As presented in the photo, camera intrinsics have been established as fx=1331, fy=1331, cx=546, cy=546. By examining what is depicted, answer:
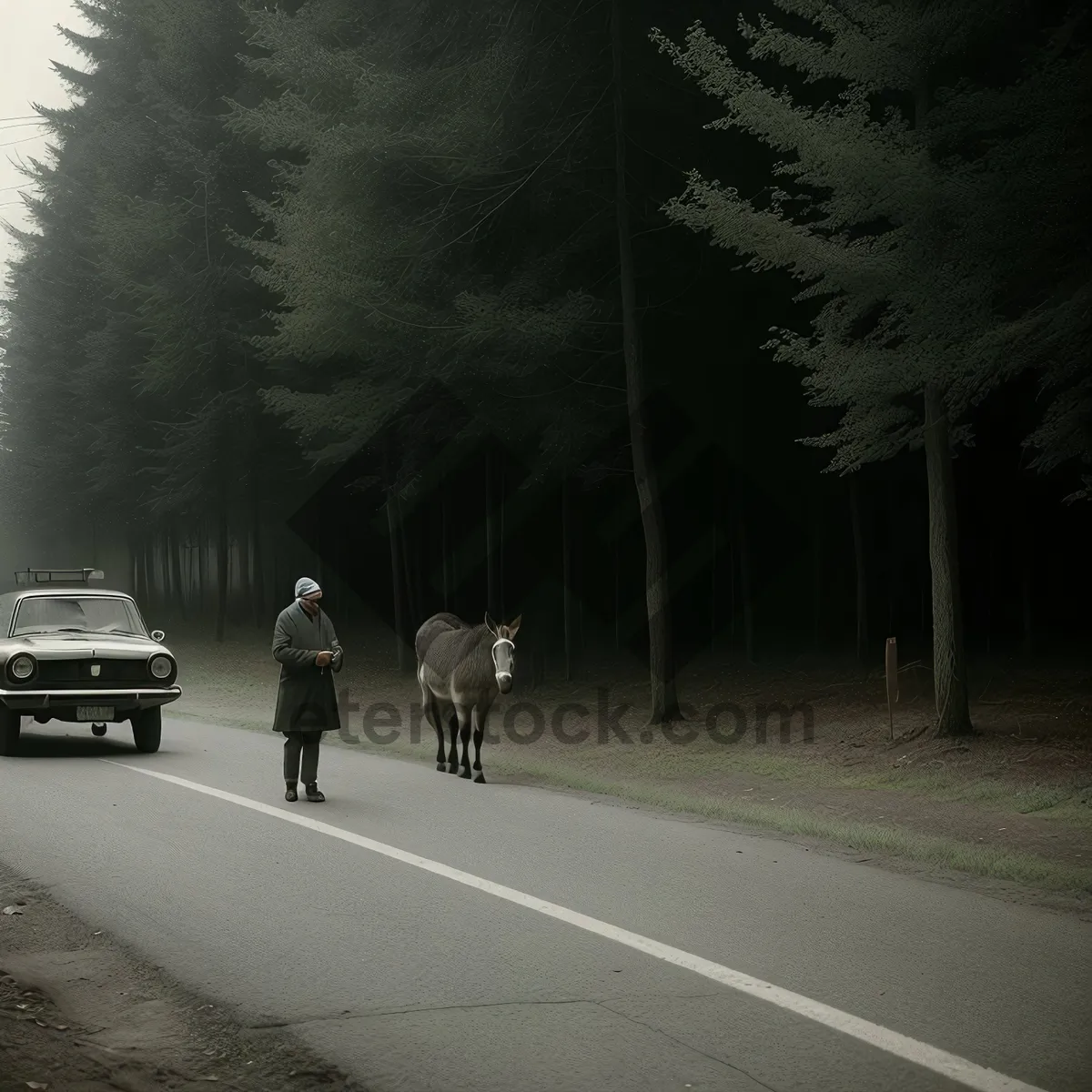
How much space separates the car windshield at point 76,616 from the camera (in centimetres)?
1786

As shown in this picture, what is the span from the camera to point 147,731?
17.3 m

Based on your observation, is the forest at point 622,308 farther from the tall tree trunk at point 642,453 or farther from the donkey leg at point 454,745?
the donkey leg at point 454,745

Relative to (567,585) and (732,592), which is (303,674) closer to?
(567,585)

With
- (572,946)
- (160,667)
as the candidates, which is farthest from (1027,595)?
(572,946)

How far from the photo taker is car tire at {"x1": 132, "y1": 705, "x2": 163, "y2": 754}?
17.3 m

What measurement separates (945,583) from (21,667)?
1158 cm

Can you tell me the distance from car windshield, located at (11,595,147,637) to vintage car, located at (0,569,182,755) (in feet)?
0.04

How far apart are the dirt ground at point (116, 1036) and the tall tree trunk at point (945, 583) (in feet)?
38.5

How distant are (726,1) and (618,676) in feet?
44.5

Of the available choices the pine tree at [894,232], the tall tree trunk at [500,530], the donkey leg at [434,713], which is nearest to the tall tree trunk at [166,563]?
the tall tree trunk at [500,530]

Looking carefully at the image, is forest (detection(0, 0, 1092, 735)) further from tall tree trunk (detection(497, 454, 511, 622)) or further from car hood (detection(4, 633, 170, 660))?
car hood (detection(4, 633, 170, 660))

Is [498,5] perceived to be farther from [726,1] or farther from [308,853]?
[308,853]

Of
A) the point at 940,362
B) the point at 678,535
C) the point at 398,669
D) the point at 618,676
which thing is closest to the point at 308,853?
the point at 940,362

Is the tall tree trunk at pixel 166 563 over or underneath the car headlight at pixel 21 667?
over
